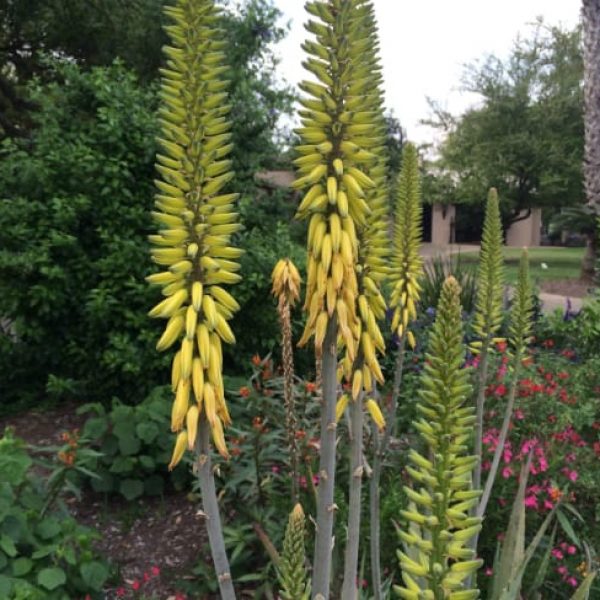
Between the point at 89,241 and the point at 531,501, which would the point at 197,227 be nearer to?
the point at 531,501

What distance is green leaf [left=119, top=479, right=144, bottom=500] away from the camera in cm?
495

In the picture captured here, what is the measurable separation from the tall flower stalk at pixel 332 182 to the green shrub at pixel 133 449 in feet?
11.4

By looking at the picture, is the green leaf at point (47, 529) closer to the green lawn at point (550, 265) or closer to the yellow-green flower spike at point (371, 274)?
the yellow-green flower spike at point (371, 274)

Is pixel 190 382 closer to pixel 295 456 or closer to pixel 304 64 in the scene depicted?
pixel 304 64

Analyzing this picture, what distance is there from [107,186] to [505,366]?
13.0 feet

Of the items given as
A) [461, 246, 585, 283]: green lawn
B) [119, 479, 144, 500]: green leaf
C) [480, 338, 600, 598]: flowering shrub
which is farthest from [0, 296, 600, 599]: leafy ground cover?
[461, 246, 585, 283]: green lawn

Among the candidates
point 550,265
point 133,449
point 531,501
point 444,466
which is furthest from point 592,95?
point 550,265

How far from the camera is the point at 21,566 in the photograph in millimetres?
3459

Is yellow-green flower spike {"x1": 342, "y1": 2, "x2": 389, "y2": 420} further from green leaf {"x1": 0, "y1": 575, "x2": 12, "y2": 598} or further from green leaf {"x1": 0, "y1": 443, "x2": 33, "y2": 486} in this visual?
green leaf {"x1": 0, "y1": 443, "x2": 33, "y2": 486}

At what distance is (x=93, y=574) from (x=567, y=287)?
62.6 ft

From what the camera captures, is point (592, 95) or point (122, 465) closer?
point (122, 465)

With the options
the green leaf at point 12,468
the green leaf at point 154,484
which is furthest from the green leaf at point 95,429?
the green leaf at point 12,468

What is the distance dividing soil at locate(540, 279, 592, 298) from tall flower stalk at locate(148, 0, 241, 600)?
1797cm

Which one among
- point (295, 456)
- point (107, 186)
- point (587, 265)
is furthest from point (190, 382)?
point (587, 265)
